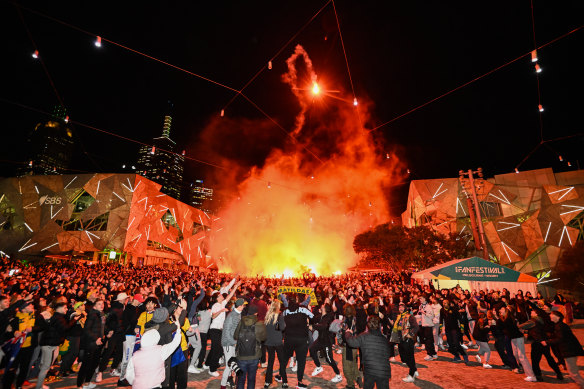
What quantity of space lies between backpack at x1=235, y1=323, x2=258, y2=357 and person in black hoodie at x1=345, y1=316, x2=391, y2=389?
75.7 inches

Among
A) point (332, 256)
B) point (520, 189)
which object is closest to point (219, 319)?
point (520, 189)

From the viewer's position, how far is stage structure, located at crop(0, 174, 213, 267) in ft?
125

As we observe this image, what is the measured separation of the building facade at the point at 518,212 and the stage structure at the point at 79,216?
4334 cm

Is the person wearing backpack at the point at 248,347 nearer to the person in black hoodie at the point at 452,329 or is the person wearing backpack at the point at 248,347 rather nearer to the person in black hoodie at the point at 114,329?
the person in black hoodie at the point at 114,329

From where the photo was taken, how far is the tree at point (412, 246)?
30.7m

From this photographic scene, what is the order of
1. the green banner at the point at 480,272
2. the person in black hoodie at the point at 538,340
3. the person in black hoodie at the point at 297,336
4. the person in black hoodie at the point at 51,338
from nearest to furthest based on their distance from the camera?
the person in black hoodie at the point at 51,338 < the person in black hoodie at the point at 297,336 < the person in black hoodie at the point at 538,340 < the green banner at the point at 480,272

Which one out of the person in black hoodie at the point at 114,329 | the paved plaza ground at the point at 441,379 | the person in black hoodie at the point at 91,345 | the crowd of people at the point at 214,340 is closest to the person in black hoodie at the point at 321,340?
the crowd of people at the point at 214,340

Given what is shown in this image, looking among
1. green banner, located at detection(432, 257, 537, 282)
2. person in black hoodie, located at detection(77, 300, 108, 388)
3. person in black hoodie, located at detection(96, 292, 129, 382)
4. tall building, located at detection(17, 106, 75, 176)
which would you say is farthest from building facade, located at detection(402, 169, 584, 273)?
tall building, located at detection(17, 106, 75, 176)

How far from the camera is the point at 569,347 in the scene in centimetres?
590

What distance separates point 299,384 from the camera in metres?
5.88

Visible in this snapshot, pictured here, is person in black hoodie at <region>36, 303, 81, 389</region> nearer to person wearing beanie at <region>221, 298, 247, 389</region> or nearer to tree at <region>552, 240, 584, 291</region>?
person wearing beanie at <region>221, 298, 247, 389</region>

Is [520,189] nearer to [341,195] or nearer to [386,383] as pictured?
[341,195]

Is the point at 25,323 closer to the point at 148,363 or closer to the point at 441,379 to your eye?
the point at 148,363

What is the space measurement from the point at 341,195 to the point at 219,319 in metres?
48.8
